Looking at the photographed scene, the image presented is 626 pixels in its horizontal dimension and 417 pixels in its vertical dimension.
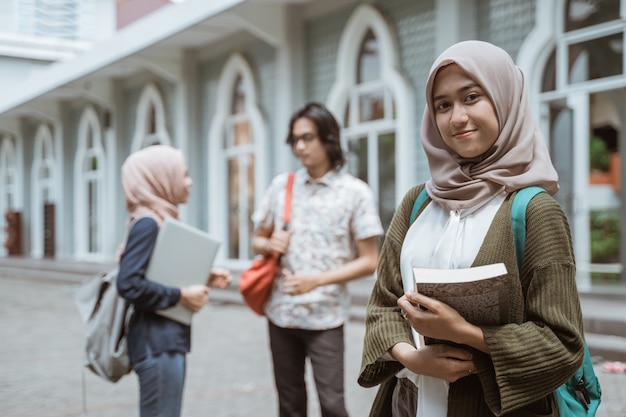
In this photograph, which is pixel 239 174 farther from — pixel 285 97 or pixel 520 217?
pixel 520 217

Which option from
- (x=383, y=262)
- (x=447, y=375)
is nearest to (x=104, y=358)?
(x=383, y=262)

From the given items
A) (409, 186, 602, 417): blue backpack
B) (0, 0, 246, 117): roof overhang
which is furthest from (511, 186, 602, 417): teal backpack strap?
(0, 0, 246, 117): roof overhang

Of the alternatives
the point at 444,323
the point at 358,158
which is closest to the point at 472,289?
the point at 444,323

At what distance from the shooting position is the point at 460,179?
5.29 ft

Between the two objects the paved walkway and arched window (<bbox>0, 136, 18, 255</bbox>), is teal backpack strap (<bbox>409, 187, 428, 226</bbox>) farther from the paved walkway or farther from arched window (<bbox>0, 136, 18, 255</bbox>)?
arched window (<bbox>0, 136, 18, 255</bbox>)

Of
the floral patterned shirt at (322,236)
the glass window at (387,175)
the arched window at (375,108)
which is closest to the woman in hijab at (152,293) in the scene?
the floral patterned shirt at (322,236)

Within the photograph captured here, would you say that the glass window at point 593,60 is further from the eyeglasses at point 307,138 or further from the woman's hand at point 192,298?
the woman's hand at point 192,298

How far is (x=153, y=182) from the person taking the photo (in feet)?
9.30

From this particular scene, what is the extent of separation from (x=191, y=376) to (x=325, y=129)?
9.93 feet

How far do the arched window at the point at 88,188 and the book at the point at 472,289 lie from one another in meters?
18.4

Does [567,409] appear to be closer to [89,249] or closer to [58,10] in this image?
[89,249]

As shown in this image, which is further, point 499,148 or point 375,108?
point 375,108

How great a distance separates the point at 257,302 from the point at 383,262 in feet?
4.59

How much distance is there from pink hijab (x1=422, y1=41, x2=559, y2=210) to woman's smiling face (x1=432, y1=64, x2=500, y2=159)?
20mm
